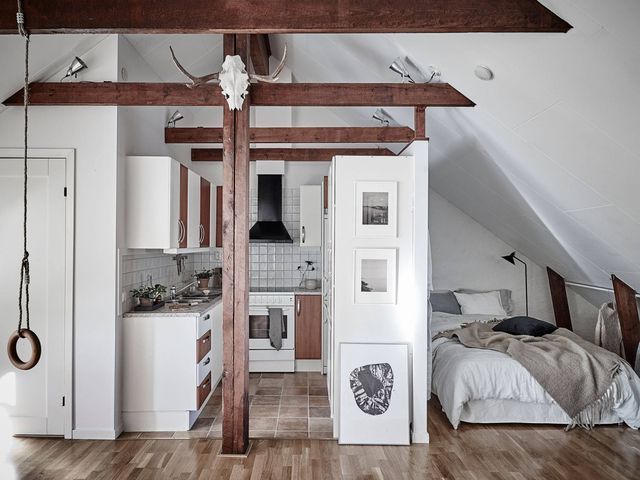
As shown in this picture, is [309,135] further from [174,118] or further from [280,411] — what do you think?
[280,411]

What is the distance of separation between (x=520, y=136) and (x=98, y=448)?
12.7 ft

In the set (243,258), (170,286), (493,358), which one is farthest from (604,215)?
(170,286)

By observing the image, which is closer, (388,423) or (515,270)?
(388,423)

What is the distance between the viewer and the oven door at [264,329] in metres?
6.02

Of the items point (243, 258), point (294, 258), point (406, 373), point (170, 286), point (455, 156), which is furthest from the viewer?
point (294, 258)

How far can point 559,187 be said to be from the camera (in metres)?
4.20

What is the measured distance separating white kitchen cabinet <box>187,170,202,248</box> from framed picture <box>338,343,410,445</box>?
1.91 m

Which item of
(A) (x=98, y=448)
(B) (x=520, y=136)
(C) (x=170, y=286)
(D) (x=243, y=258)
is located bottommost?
(A) (x=98, y=448)

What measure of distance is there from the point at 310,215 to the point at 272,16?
3.83 meters

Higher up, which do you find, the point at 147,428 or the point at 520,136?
the point at 520,136

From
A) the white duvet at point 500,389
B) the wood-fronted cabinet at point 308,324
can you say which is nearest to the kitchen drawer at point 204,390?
the wood-fronted cabinet at point 308,324

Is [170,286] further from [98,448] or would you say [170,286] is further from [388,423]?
[388,423]

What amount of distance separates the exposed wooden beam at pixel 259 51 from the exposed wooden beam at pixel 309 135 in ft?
2.51

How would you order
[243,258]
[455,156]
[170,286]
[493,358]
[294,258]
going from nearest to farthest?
1. [243,258]
2. [493,358]
3. [455,156]
4. [170,286]
5. [294,258]
